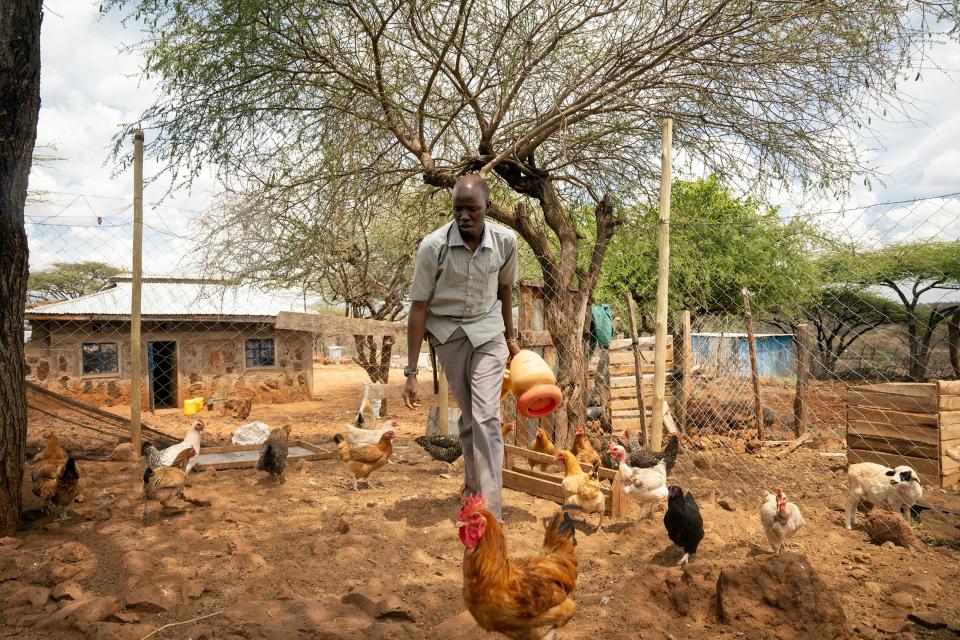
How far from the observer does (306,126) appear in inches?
251

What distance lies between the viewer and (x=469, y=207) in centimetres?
317

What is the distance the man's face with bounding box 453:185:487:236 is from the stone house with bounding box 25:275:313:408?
9.96 metres

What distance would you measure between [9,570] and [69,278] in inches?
1180

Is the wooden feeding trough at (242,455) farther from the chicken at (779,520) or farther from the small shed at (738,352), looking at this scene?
the small shed at (738,352)

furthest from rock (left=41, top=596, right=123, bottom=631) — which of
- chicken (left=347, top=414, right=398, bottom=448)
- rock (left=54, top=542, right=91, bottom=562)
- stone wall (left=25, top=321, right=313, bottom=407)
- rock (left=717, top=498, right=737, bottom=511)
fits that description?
stone wall (left=25, top=321, right=313, bottom=407)

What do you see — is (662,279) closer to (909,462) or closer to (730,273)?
(909,462)

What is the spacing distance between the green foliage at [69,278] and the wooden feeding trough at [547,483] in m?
28.0

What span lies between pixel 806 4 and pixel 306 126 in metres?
5.16

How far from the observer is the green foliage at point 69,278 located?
2658 cm

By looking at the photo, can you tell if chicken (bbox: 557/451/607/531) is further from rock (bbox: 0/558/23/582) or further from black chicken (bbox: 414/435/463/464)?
rock (bbox: 0/558/23/582)

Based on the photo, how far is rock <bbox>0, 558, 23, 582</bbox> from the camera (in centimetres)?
293

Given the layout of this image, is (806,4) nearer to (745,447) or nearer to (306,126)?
(306,126)

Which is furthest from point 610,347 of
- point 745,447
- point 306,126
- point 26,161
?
point 26,161

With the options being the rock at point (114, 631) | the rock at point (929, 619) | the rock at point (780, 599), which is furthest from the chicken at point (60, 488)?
the rock at point (929, 619)
